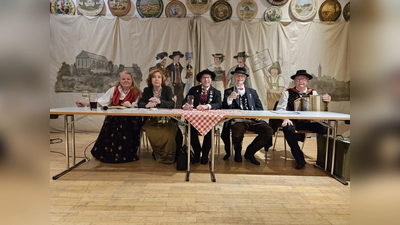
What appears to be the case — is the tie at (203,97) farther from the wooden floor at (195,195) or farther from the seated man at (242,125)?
the wooden floor at (195,195)

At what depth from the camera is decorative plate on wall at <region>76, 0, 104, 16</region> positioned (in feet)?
16.6

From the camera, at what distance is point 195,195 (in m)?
2.00

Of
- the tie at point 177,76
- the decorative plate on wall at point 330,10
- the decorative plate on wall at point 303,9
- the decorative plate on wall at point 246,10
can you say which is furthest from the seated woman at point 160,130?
the decorative plate on wall at point 330,10

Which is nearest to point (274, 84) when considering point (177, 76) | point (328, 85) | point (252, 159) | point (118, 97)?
point (328, 85)

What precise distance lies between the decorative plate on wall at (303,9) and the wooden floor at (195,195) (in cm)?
354

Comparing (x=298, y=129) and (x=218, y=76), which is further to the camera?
(x=218, y=76)

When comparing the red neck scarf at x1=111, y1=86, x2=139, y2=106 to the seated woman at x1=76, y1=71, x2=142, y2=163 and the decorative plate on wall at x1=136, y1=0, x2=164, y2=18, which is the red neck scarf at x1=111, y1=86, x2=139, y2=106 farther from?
the decorative plate on wall at x1=136, y1=0, x2=164, y2=18

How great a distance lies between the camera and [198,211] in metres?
1.71

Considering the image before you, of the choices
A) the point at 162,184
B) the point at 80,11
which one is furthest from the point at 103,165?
the point at 80,11

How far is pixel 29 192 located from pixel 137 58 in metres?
5.03

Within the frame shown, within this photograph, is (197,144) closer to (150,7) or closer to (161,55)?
(161,55)

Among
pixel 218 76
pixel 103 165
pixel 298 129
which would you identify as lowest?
pixel 103 165

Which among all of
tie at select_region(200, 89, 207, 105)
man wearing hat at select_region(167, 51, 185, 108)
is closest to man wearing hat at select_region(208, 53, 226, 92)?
man wearing hat at select_region(167, 51, 185, 108)

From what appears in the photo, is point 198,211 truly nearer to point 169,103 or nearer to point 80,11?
point 169,103
